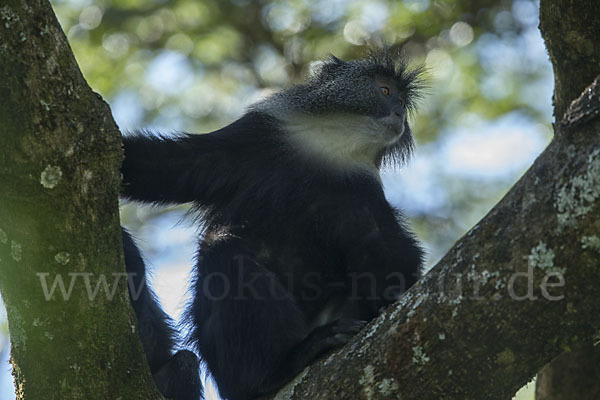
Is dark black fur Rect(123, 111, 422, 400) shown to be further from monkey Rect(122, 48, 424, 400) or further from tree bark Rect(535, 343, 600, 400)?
tree bark Rect(535, 343, 600, 400)

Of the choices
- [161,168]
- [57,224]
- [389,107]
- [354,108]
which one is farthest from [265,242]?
[57,224]

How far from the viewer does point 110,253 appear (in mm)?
4305

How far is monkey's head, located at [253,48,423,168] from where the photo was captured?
6805 mm

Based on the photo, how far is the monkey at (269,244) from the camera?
Result: 536 centimetres

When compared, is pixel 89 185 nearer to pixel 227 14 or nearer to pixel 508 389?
pixel 508 389

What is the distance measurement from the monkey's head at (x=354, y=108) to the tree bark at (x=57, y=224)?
263 cm

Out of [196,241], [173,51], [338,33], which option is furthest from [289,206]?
[173,51]

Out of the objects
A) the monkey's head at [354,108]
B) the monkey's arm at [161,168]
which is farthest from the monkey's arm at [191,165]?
the monkey's head at [354,108]

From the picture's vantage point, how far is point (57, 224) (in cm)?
411

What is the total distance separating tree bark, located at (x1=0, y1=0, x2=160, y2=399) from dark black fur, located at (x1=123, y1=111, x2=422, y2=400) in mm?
1138

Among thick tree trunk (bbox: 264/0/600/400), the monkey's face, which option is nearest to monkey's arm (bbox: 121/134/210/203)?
the monkey's face

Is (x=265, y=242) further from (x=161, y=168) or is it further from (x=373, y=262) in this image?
(x=161, y=168)

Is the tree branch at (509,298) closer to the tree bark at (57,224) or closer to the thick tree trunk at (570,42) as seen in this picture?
the tree bark at (57,224)

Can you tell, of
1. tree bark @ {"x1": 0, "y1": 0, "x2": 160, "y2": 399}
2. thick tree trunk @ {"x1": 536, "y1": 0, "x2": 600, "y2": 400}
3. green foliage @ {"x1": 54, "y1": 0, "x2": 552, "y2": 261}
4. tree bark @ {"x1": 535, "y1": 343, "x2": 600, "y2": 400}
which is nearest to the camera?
tree bark @ {"x1": 0, "y1": 0, "x2": 160, "y2": 399}
